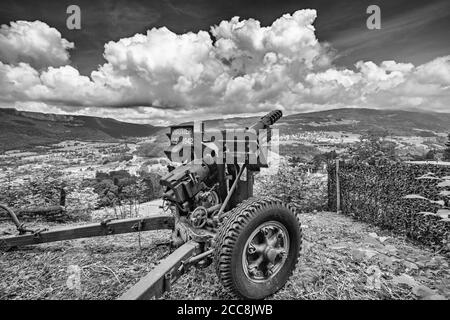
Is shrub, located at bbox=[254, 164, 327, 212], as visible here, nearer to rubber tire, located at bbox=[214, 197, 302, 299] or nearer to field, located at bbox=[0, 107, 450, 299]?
field, located at bbox=[0, 107, 450, 299]

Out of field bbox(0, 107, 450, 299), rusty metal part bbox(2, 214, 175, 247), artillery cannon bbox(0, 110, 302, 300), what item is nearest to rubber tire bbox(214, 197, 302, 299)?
artillery cannon bbox(0, 110, 302, 300)

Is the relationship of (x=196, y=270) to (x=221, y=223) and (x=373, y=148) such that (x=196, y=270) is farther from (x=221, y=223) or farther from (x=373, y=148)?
(x=373, y=148)

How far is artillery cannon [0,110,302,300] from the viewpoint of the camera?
234cm

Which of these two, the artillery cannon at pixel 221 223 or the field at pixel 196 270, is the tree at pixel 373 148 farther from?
the artillery cannon at pixel 221 223

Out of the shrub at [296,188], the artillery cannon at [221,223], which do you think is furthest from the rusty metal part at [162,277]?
the shrub at [296,188]

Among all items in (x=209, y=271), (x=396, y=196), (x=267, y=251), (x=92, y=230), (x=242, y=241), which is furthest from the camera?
(x=396, y=196)

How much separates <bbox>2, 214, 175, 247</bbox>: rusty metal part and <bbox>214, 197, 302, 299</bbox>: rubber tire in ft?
5.19

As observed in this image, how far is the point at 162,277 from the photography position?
2.04 metres

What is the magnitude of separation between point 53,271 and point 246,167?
283 centimetres

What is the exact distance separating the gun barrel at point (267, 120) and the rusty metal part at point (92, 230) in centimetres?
175

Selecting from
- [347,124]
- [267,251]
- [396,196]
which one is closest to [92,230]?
[267,251]

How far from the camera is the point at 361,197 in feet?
19.9

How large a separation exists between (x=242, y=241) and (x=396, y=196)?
4.25 meters

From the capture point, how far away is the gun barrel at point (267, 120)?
11.6 feet
